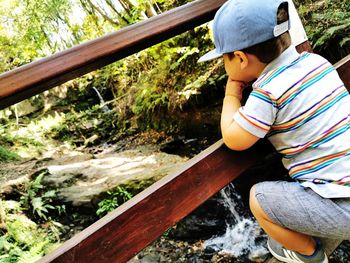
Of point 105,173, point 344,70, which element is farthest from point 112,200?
point 344,70

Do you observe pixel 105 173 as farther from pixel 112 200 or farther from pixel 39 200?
pixel 39 200

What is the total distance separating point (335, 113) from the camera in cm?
129

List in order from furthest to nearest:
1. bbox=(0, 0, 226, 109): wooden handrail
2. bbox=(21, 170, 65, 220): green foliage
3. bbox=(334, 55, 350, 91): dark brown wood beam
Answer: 1. bbox=(21, 170, 65, 220): green foliage
2. bbox=(334, 55, 350, 91): dark brown wood beam
3. bbox=(0, 0, 226, 109): wooden handrail

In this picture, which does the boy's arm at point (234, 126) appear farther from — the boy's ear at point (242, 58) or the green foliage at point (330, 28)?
the green foliage at point (330, 28)

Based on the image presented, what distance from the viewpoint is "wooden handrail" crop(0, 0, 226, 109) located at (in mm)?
1071

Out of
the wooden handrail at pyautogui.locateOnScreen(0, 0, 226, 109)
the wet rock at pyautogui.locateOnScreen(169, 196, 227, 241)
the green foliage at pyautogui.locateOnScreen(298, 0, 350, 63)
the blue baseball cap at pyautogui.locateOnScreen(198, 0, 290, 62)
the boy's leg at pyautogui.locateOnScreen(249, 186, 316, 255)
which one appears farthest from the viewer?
the wet rock at pyautogui.locateOnScreen(169, 196, 227, 241)

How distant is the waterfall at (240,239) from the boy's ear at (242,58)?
3707 millimetres

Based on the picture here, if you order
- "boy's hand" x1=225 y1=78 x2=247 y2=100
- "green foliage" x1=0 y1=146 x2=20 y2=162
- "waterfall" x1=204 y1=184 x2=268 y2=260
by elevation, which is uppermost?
"boy's hand" x1=225 y1=78 x2=247 y2=100

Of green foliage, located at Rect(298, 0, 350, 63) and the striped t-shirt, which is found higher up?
the striped t-shirt

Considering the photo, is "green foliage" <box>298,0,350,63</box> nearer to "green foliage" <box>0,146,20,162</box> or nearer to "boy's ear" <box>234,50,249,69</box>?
"boy's ear" <box>234,50,249,69</box>

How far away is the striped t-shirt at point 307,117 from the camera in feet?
4.09

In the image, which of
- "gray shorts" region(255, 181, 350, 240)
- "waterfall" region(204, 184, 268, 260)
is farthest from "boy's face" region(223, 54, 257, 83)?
"waterfall" region(204, 184, 268, 260)

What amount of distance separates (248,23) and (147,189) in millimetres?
731

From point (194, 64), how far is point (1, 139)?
7.16m
